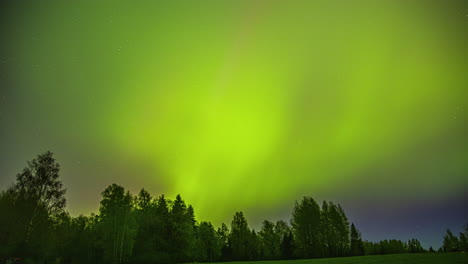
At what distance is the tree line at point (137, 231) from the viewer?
110 feet

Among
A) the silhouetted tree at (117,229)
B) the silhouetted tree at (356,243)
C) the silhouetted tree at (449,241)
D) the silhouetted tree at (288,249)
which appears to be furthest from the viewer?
the silhouetted tree at (449,241)

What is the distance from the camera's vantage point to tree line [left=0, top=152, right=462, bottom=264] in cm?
3362

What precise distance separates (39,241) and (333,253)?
68411 mm

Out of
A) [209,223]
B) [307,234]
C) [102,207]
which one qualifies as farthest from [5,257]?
[307,234]

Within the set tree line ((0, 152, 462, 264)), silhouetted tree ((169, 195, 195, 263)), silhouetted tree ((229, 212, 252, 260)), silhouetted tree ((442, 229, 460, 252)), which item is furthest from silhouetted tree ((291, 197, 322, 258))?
silhouetted tree ((442, 229, 460, 252))

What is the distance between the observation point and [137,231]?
53.0 metres

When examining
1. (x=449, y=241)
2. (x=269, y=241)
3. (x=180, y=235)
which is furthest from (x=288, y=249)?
(x=449, y=241)

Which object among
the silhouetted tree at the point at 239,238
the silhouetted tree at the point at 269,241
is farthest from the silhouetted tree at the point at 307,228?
the silhouetted tree at the point at 239,238

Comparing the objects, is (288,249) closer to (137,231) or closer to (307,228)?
(307,228)

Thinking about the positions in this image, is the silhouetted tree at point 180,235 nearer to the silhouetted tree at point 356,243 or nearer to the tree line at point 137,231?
the tree line at point 137,231

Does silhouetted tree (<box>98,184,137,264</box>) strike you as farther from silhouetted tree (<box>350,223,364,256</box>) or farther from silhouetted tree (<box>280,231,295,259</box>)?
silhouetted tree (<box>350,223,364,256</box>)

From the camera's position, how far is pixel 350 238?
76.2 metres

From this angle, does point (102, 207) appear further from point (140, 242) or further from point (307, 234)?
point (307, 234)

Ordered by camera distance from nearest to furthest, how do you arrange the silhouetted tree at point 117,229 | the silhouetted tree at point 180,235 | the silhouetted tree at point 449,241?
the silhouetted tree at point 117,229 → the silhouetted tree at point 180,235 → the silhouetted tree at point 449,241
